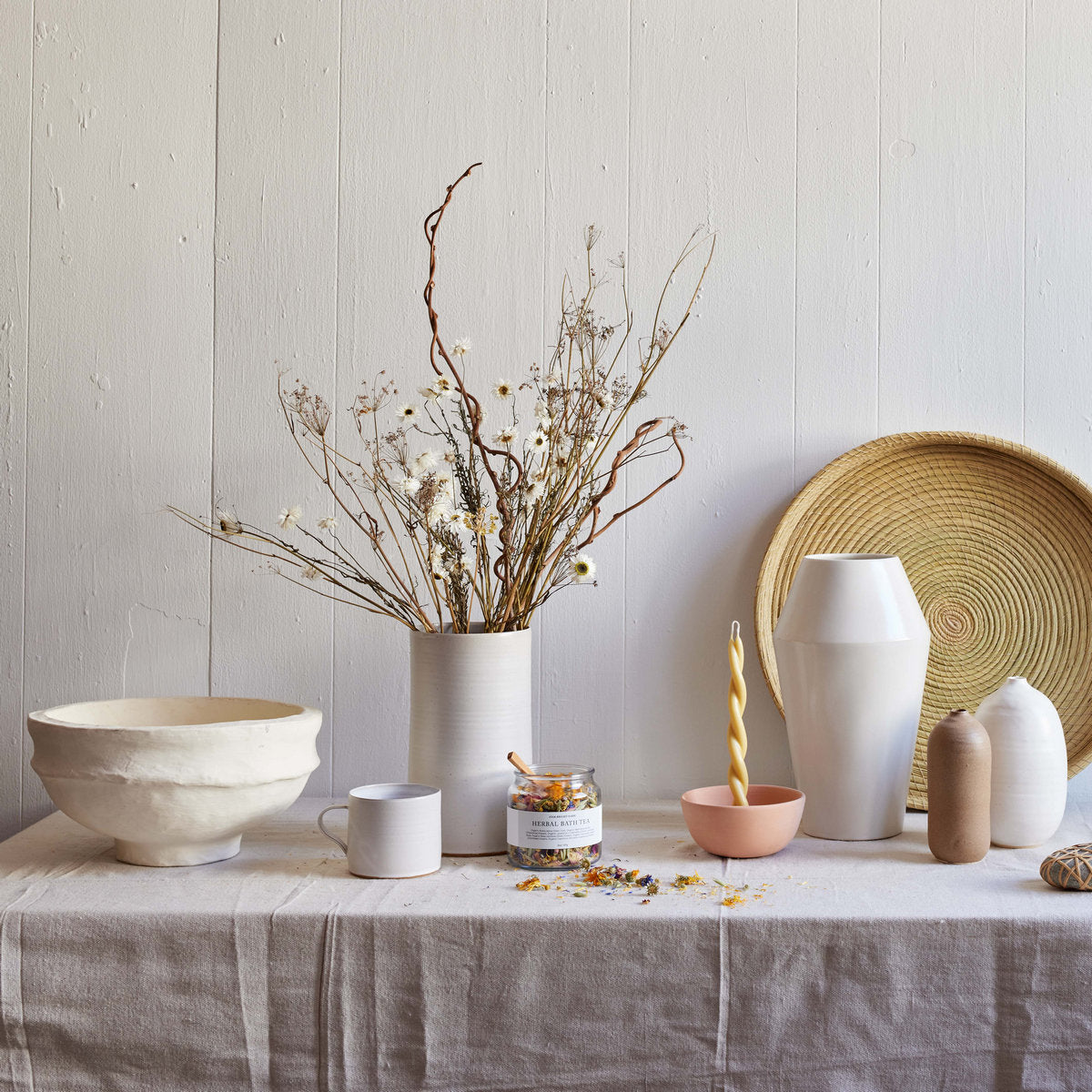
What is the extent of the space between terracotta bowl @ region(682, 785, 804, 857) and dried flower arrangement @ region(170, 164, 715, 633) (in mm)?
273

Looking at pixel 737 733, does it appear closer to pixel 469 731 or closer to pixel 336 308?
pixel 469 731

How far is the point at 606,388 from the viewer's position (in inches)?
52.4

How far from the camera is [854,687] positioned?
1101mm

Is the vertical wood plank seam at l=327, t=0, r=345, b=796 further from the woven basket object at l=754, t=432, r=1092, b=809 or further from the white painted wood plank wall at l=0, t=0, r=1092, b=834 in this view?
the woven basket object at l=754, t=432, r=1092, b=809

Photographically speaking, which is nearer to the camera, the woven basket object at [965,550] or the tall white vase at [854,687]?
the tall white vase at [854,687]

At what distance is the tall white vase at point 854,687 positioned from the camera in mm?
1100

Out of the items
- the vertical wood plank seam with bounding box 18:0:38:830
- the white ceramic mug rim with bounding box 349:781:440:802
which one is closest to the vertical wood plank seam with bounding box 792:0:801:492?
the white ceramic mug rim with bounding box 349:781:440:802

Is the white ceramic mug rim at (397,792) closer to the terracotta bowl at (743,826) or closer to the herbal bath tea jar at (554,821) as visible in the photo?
the herbal bath tea jar at (554,821)

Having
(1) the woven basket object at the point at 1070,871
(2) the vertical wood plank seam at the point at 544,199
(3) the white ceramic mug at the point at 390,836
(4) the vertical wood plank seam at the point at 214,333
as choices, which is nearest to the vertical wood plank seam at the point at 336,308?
(4) the vertical wood plank seam at the point at 214,333

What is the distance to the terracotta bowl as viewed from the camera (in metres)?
1.04

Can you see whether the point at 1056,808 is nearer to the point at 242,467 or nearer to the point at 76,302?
the point at 242,467

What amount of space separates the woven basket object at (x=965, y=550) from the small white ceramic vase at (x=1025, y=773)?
201 millimetres

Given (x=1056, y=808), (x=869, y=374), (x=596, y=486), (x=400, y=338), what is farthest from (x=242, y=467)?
(x=1056, y=808)

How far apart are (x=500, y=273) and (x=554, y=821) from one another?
2.26 feet
